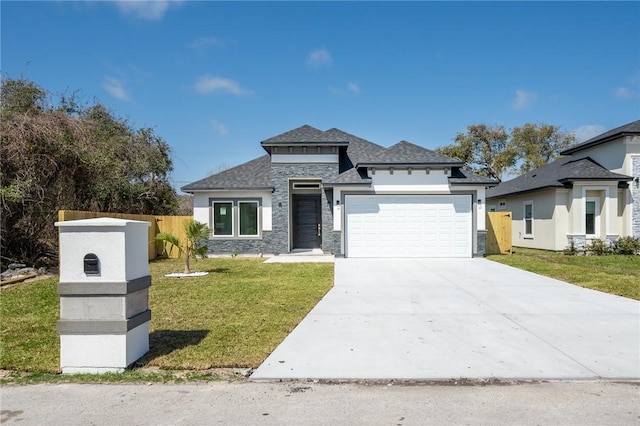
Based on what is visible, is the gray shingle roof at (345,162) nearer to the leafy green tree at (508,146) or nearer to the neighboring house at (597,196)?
the neighboring house at (597,196)

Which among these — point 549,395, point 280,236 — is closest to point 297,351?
point 549,395

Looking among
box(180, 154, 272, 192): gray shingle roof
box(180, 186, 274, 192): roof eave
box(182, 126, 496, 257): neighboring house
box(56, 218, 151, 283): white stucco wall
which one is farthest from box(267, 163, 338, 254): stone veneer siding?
box(56, 218, 151, 283): white stucco wall

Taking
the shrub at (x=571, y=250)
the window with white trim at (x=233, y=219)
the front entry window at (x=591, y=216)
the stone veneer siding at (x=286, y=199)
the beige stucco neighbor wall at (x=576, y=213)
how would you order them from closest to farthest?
the stone veneer siding at (x=286, y=199)
the shrub at (x=571, y=250)
the window with white trim at (x=233, y=219)
the beige stucco neighbor wall at (x=576, y=213)
the front entry window at (x=591, y=216)

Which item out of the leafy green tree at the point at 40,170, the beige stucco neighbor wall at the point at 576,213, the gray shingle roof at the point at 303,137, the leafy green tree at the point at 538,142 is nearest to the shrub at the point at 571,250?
the beige stucco neighbor wall at the point at 576,213

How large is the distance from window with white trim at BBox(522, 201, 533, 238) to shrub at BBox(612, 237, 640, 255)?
12.7ft

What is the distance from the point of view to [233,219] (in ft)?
58.9

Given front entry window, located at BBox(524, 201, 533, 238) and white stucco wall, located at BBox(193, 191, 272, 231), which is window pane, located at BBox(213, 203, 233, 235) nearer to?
white stucco wall, located at BBox(193, 191, 272, 231)

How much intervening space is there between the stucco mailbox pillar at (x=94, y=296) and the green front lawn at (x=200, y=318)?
367 mm

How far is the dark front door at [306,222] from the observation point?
743 inches

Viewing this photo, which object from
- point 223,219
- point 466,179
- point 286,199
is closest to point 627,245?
point 466,179

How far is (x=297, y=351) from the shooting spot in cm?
501

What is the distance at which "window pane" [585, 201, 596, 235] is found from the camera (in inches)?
725

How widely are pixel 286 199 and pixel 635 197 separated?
15.1 metres

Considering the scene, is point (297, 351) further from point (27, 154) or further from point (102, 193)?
point (102, 193)
